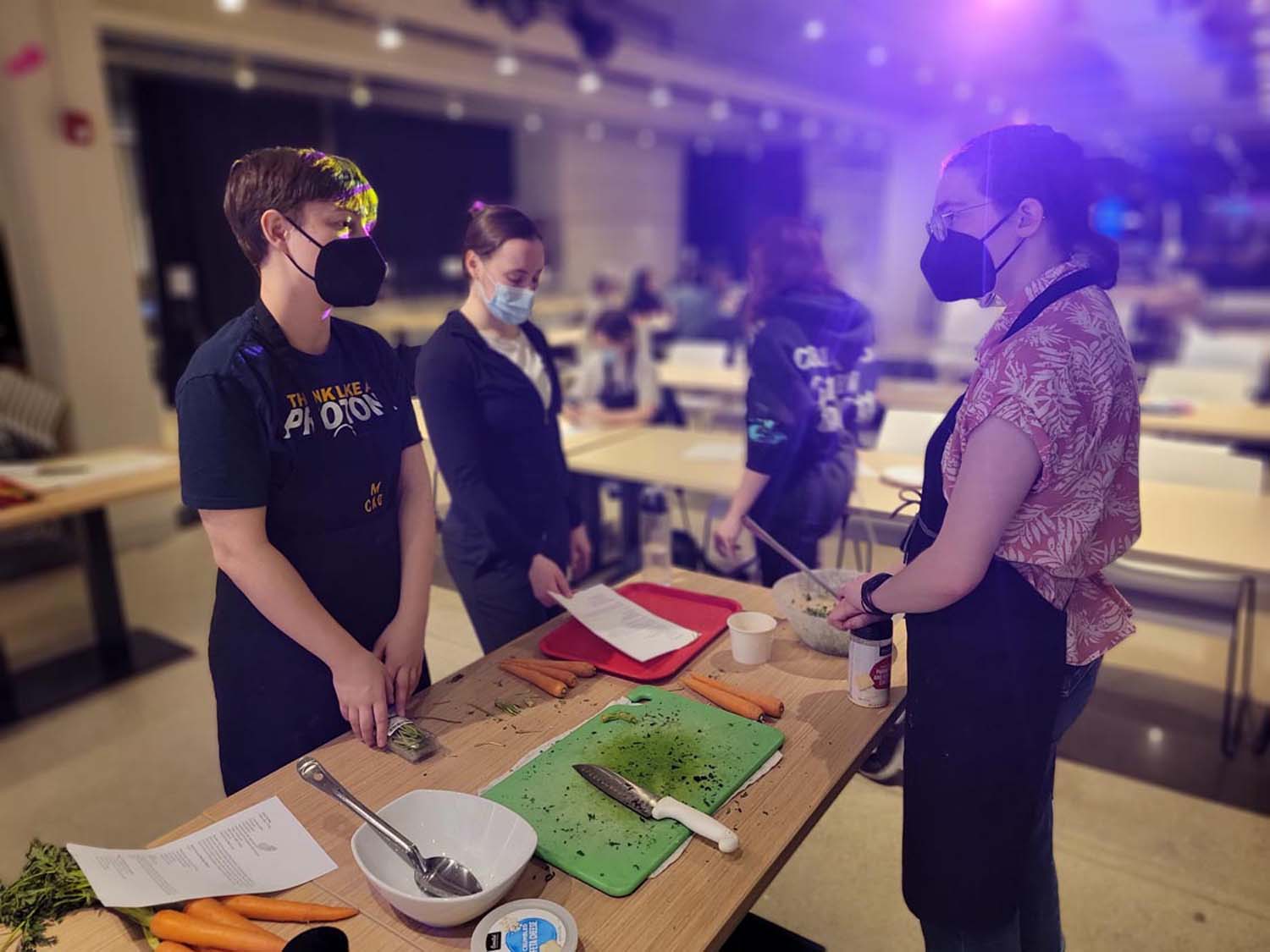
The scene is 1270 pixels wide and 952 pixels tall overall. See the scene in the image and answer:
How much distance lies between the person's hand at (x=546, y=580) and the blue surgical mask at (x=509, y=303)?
0.52 metres

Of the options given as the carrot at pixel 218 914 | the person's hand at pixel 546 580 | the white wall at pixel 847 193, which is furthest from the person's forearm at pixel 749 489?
the white wall at pixel 847 193

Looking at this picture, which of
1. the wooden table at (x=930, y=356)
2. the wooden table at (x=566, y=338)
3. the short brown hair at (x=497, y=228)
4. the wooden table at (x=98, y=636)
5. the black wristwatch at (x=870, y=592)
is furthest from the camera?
the wooden table at (x=930, y=356)

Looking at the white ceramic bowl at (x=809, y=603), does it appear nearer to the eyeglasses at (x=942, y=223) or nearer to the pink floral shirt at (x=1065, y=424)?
the pink floral shirt at (x=1065, y=424)

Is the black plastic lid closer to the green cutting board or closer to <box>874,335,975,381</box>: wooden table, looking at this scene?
the green cutting board

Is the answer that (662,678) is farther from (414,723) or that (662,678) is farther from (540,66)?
(540,66)

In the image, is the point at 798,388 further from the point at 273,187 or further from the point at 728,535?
the point at 273,187

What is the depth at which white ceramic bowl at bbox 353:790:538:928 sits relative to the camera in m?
0.94

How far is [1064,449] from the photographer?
1066 mm

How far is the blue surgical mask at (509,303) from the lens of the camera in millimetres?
1793

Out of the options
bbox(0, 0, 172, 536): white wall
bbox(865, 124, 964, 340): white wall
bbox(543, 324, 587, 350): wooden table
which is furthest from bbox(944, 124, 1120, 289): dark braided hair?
bbox(865, 124, 964, 340): white wall

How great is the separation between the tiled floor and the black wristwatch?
81 cm

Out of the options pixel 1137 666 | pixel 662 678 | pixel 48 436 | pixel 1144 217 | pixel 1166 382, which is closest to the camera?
pixel 662 678

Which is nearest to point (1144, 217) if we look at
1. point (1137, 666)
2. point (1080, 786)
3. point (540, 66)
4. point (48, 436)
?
point (540, 66)

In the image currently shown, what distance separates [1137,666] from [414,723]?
2.96 metres
